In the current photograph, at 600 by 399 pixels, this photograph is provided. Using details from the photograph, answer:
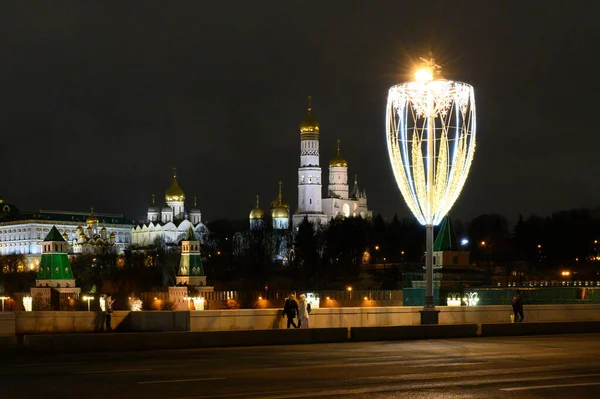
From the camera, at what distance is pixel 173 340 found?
2623 cm

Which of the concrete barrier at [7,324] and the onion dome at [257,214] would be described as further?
the onion dome at [257,214]

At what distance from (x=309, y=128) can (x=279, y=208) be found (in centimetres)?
1510

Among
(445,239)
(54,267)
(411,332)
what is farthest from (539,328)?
(54,267)

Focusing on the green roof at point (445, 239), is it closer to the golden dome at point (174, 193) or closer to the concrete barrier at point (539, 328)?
the concrete barrier at point (539, 328)

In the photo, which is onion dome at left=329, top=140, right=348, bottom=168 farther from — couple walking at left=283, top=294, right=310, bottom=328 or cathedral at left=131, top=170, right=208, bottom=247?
couple walking at left=283, top=294, right=310, bottom=328

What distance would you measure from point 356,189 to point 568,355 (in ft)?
529

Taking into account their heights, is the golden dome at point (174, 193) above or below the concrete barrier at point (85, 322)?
above

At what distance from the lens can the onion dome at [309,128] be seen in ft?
525

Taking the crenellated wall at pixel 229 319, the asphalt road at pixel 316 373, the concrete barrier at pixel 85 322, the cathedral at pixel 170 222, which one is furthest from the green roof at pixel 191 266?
the cathedral at pixel 170 222

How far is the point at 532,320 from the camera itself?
35125 mm

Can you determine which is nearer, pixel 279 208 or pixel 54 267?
pixel 54 267

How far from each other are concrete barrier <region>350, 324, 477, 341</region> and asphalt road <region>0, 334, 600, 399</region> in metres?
2.65

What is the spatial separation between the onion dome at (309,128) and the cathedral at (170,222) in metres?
30.2

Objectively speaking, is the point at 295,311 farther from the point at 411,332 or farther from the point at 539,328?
the point at 539,328
